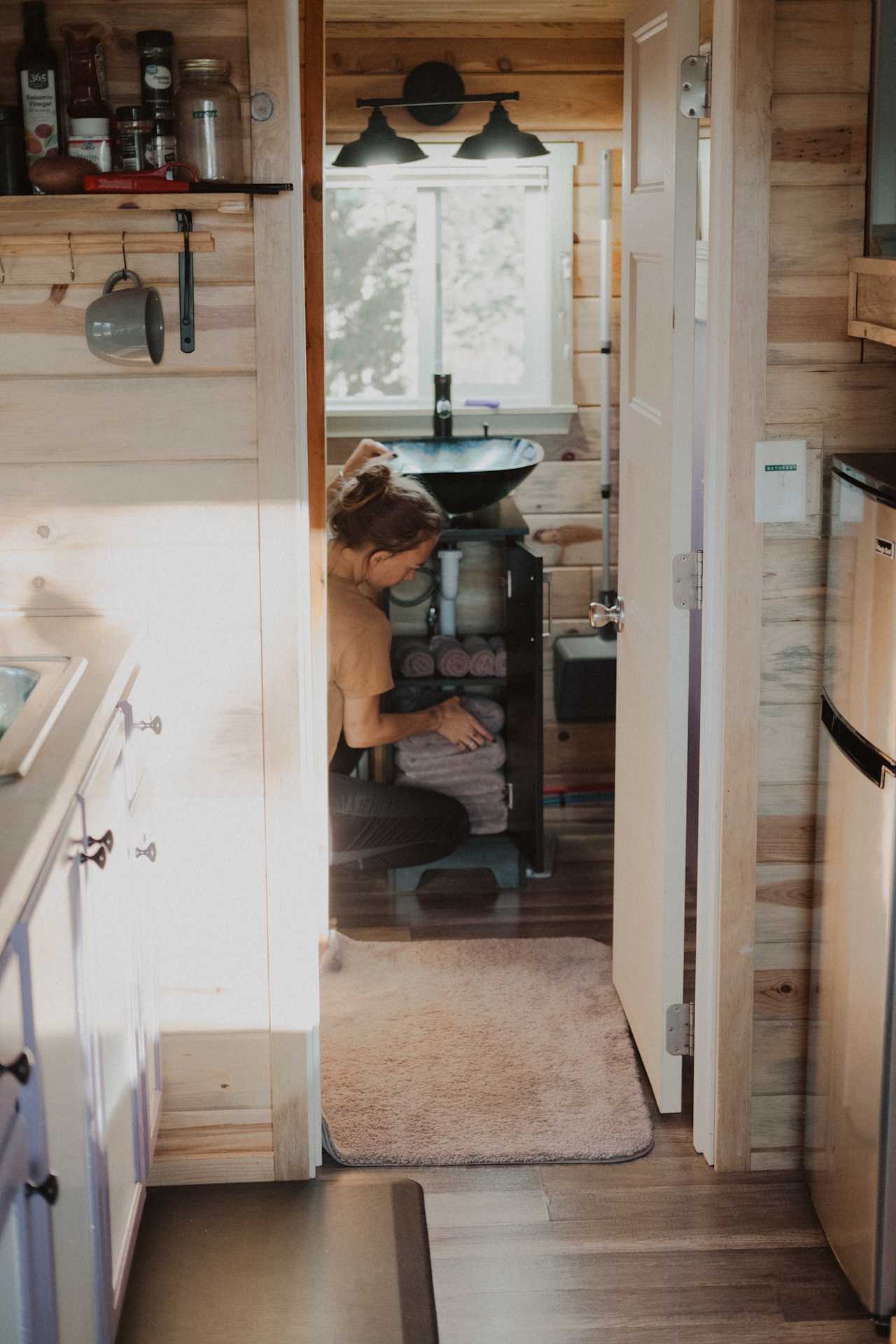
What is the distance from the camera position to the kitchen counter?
4.99 feet

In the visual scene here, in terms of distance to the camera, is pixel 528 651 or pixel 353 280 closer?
pixel 528 651

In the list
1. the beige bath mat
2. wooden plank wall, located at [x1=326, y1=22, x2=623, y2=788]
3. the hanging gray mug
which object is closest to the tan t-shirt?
the beige bath mat

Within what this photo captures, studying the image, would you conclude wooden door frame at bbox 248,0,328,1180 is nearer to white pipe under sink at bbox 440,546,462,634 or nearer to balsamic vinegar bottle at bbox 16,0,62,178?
balsamic vinegar bottle at bbox 16,0,62,178

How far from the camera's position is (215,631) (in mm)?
2480

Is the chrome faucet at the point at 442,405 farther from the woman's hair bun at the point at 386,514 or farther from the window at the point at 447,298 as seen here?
the woman's hair bun at the point at 386,514

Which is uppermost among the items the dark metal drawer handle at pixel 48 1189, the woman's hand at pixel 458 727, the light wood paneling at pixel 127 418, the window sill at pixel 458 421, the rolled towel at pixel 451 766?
→ the light wood paneling at pixel 127 418

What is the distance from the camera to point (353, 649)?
3.65 meters

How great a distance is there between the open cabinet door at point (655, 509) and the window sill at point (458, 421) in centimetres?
144

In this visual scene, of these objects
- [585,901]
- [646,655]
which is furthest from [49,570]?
[585,901]

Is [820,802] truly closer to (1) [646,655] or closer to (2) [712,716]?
(2) [712,716]

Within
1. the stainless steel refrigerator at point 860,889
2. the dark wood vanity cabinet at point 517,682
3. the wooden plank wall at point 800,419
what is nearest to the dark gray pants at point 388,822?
the dark wood vanity cabinet at point 517,682

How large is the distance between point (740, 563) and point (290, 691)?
0.80 metres

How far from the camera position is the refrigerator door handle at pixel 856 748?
2.14m

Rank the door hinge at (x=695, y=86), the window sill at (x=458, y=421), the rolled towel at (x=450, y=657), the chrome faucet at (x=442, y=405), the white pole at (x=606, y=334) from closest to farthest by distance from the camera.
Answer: the door hinge at (x=695, y=86) → the rolled towel at (x=450, y=657) → the white pole at (x=606, y=334) → the chrome faucet at (x=442, y=405) → the window sill at (x=458, y=421)
